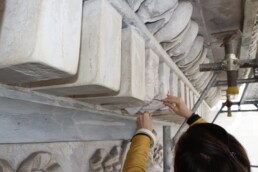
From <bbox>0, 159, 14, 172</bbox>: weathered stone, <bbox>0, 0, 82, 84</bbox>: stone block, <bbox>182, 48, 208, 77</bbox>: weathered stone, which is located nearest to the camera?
<bbox>0, 0, 82, 84</bbox>: stone block

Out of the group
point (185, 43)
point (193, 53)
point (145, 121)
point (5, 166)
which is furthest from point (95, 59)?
point (193, 53)

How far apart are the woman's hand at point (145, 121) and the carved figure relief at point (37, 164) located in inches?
14.4

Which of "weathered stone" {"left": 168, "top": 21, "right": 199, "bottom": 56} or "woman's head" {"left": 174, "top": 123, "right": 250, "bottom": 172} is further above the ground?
"weathered stone" {"left": 168, "top": 21, "right": 199, "bottom": 56}

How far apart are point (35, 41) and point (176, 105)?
2.72 feet

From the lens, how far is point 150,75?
85cm

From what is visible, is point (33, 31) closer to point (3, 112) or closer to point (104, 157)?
point (3, 112)

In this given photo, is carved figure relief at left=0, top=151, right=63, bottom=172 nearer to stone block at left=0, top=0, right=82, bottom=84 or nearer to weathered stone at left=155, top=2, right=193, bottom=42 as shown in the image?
stone block at left=0, top=0, right=82, bottom=84

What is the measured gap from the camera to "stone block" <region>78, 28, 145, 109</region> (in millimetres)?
639

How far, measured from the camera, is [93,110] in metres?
0.74

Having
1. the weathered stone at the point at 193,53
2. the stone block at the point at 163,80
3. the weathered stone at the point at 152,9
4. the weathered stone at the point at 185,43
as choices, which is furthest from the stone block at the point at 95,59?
the weathered stone at the point at 193,53

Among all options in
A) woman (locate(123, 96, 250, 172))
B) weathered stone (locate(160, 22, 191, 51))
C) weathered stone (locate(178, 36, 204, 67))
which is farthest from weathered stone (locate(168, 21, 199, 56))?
woman (locate(123, 96, 250, 172))

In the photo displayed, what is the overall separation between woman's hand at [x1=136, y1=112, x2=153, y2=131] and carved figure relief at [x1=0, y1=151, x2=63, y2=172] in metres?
0.37

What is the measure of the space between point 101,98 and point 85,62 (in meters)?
0.14

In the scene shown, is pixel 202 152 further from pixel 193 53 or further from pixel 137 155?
pixel 193 53
